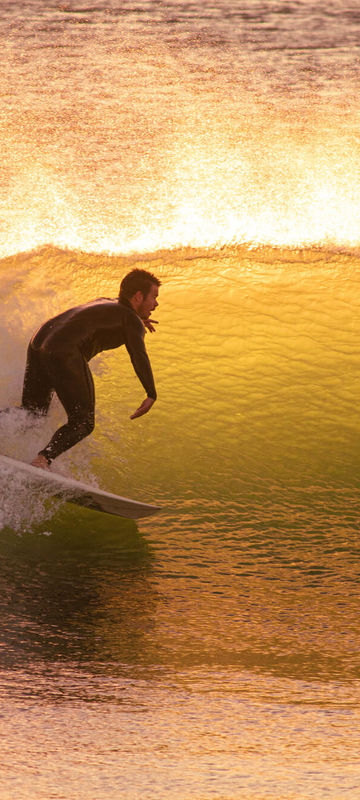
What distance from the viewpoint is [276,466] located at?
5.57 m

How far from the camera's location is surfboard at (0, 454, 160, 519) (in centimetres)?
430

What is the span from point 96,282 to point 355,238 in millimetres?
2567

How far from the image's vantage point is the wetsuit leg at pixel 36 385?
14.8 feet

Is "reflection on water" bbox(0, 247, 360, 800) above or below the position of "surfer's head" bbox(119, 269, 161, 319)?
below

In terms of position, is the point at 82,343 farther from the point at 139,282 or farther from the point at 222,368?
the point at 222,368

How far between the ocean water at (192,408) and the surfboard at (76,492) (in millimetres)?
145

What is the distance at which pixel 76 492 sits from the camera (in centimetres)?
436

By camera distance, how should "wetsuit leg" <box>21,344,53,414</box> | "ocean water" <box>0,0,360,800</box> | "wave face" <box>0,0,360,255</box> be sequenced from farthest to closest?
1. "wave face" <box>0,0,360,255</box>
2. "wetsuit leg" <box>21,344,53,414</box>
3. "ocean water" <box>0,0,360,800</box>

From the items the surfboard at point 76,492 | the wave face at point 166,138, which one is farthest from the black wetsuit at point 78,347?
the wave face at point 166,138

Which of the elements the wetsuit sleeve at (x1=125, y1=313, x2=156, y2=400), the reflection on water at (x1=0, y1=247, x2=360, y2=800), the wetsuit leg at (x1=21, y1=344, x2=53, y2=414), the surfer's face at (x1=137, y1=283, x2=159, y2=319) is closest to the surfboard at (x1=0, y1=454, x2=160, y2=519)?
the reflection on water at (x1=0, y1=247, x2=360, y2=800)

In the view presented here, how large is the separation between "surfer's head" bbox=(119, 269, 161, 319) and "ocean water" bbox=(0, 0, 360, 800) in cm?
86

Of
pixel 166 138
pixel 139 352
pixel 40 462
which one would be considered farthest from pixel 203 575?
pixel 166 138

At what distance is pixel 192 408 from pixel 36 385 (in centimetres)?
192

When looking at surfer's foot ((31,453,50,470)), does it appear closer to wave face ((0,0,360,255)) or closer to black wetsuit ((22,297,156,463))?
black wetsuit ((22,297,156,463))
